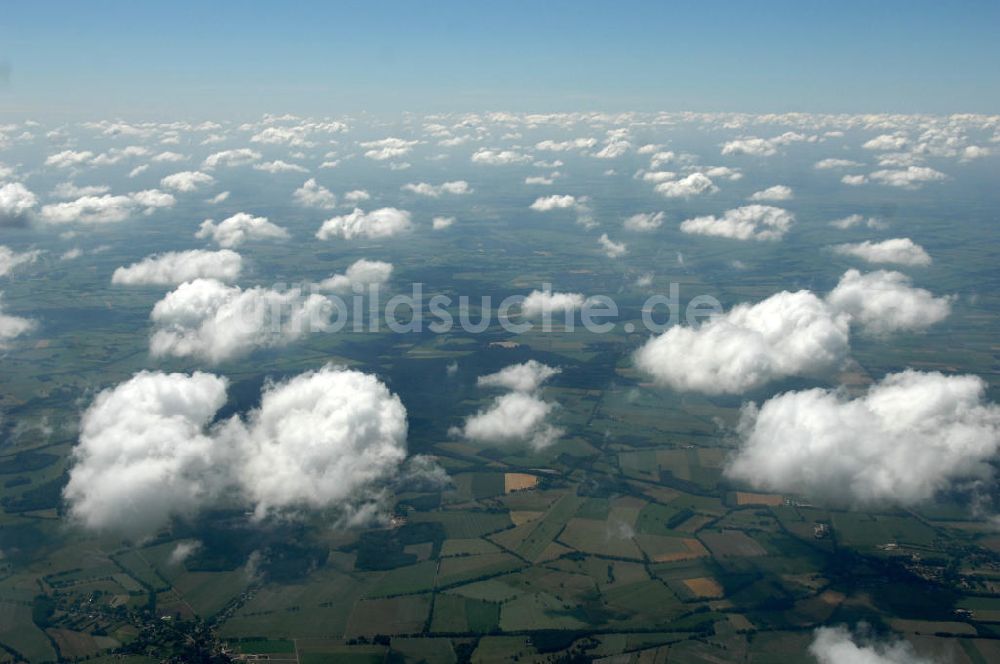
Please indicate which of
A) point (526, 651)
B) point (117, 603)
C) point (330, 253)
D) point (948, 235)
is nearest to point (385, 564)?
point (526, 651)

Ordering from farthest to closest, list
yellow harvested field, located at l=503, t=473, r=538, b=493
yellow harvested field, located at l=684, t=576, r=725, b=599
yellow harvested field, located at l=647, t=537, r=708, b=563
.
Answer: yellow harvested field, located at l=503, t=473, r=538, b=493
yellow harvested field, located at l=647, t=537, r=708, b=563
yellow harvested field, located at l=684, t=576, r=725, b=599

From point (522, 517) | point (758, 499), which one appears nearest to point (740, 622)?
point (758, 499)

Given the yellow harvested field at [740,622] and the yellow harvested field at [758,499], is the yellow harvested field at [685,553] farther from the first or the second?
the yellow harvested field at [758,499]

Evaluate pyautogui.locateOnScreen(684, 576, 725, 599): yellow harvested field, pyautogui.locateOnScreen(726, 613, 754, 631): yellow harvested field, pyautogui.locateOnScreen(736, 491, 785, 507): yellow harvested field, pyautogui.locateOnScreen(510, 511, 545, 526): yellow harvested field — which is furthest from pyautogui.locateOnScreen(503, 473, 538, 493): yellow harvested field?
pyautogui.locateOnScreen(726, 613, 754, 631): yellow harvested field

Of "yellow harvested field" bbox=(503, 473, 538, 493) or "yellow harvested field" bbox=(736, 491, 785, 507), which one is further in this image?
"yellow harvested field" bbox=(503, 473, 538, 493)

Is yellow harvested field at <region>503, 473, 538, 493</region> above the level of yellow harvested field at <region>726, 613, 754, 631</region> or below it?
above

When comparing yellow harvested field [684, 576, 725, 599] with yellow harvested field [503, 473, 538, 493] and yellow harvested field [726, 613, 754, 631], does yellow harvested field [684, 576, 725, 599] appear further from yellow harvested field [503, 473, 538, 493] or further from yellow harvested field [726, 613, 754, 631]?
yellow harvested field [503, 473, 538, 493]

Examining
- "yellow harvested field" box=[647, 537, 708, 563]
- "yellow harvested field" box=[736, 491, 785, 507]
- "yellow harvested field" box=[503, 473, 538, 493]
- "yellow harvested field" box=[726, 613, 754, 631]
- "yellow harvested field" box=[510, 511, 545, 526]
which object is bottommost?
"yellow harvested field" box=[726, 613, 754, 631]

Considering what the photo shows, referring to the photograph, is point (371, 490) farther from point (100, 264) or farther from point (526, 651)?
point (100, 264)
